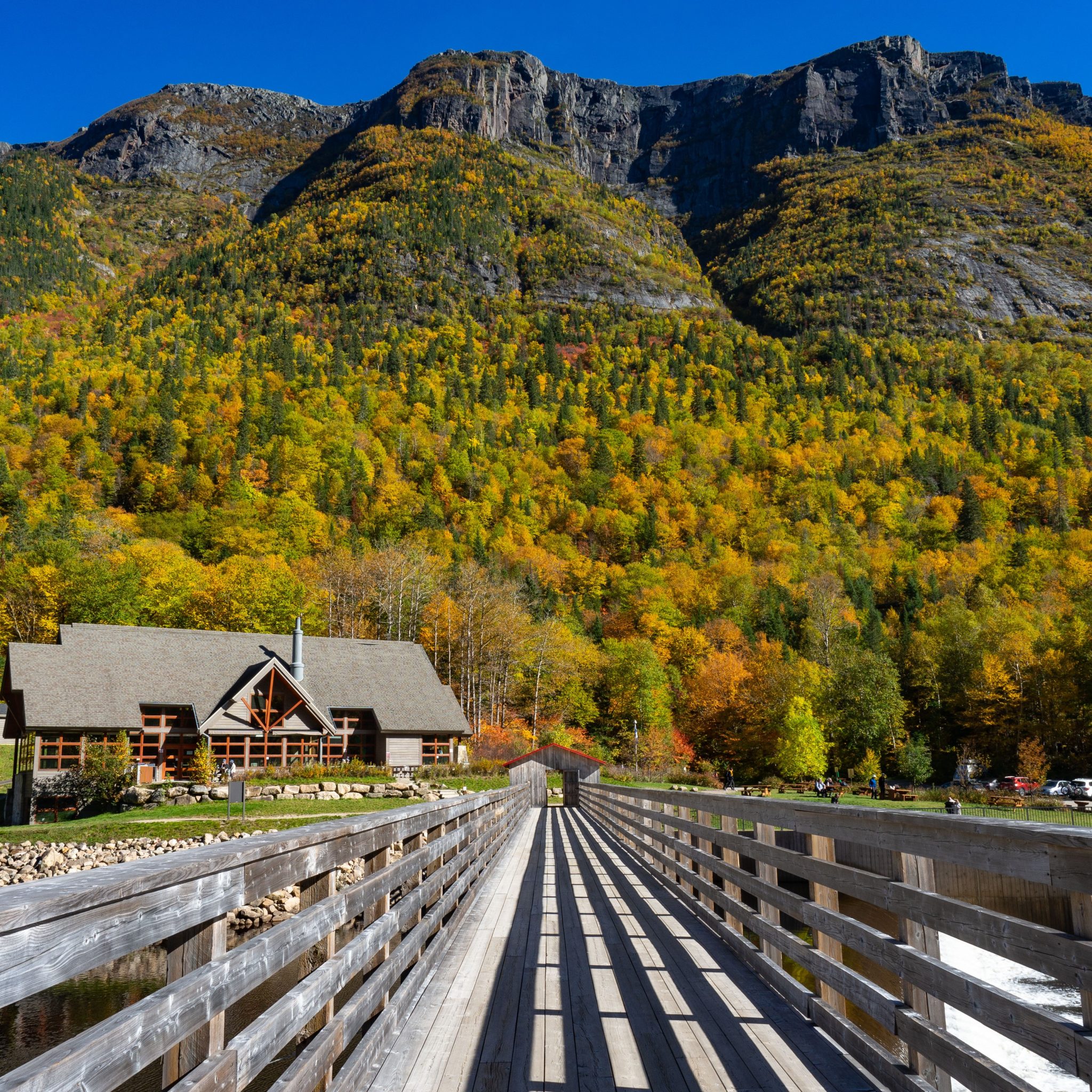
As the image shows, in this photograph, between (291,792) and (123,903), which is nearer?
(123,903)

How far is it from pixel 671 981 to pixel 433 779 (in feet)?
103

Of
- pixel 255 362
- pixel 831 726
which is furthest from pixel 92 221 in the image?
pixel 831 726

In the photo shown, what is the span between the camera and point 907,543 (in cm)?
9462

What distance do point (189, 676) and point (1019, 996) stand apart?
34.0 m

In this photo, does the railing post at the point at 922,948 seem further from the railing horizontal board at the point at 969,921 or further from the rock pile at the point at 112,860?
the rock pile at the point at 112,860

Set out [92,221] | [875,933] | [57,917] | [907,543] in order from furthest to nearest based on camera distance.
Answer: [92,221] → [907,543] → [875,933] → [57,917]

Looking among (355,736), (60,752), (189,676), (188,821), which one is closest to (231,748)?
(189,676)

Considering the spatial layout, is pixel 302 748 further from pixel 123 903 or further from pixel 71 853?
pixel 123 903

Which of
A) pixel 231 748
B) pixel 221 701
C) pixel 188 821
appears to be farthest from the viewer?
pixel 231 748

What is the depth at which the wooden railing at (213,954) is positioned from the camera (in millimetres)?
1672

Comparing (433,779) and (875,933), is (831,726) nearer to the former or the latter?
(433,779)

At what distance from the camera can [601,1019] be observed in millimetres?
4895

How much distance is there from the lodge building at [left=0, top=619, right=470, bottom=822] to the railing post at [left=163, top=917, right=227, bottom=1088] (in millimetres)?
33545

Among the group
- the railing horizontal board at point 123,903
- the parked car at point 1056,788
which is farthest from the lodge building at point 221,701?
the railing horizontal board at point 123,903
